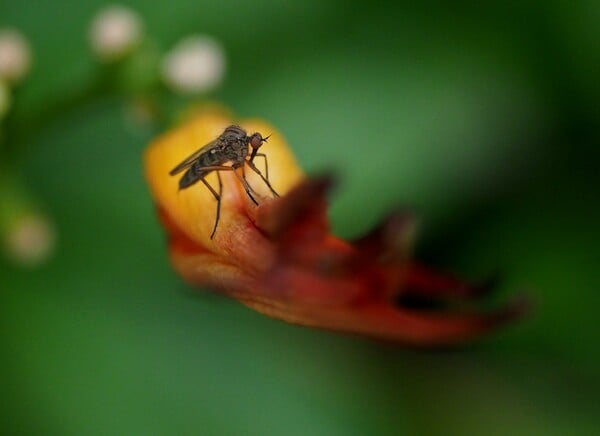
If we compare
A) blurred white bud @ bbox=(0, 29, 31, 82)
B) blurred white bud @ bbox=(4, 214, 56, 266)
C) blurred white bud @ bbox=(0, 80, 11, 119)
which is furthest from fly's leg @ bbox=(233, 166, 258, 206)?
blurred white bud @ bbox=(4, 214, 56, 266)

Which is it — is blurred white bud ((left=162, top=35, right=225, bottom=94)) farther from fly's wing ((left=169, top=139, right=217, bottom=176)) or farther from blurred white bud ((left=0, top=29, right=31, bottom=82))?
fly's wing ((left=169, top=139, right=217, bottom=176))

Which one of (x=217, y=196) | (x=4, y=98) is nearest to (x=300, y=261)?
(x=217, y=196)

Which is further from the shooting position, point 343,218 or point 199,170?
point 343,218

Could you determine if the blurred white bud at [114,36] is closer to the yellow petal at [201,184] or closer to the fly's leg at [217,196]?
the yellow petal at [201,184]

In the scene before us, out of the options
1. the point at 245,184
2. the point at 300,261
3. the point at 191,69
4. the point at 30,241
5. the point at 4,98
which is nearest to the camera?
the point at 300,261

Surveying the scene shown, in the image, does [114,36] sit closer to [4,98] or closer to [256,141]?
[4,98]

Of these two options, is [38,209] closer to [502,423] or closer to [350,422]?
[350,422]

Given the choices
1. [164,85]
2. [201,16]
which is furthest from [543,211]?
[164,85]
